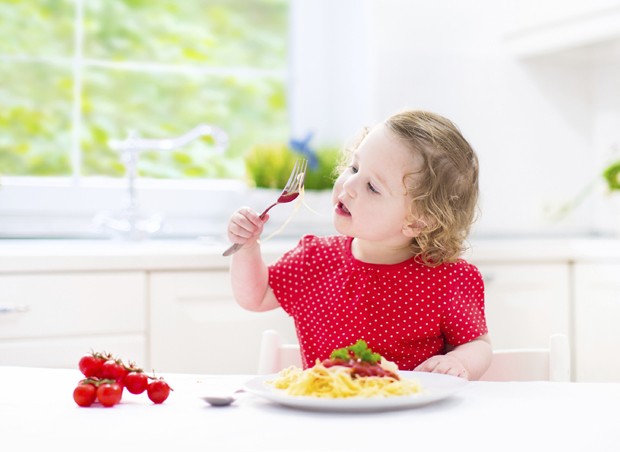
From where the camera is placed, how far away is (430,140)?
4.60 ft

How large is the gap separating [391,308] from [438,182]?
0.21m

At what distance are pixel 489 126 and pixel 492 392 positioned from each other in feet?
6.62

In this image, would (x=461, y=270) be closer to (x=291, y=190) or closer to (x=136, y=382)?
(x=291, y=190)

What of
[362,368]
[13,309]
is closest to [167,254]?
[13,309]

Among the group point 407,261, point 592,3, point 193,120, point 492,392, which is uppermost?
point 592,3

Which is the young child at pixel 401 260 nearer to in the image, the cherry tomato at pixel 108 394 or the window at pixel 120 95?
the cherry tomato at pixel 108 394

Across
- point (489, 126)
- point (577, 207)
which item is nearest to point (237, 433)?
point (489, 126)

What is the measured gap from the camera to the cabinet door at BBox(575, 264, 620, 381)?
2408 millimetres

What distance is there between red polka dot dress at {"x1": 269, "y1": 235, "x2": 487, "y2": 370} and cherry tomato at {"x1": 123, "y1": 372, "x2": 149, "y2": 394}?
50 centimetres

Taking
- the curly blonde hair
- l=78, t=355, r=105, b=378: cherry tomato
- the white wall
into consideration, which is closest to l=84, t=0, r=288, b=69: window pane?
the white wall

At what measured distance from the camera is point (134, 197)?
8.56 feet

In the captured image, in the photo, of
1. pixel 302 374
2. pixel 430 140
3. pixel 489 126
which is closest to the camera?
pixel 302 374

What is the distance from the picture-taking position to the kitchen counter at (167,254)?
2068mm

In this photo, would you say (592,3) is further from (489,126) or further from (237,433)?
(237,433)
